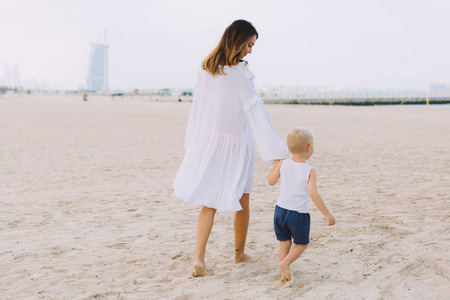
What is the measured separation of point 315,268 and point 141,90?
2853 inches

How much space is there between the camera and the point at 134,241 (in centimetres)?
416

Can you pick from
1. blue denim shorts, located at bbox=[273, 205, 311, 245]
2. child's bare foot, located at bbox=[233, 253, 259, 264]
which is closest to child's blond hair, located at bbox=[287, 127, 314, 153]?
blue denim shorts, located at bbox=[273, 205, 311, 245]

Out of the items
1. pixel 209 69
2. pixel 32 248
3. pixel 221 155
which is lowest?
pixel 32 248

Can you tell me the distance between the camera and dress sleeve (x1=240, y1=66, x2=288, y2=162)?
9.85 feet

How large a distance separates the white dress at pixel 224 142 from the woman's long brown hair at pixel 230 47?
5 centimetres

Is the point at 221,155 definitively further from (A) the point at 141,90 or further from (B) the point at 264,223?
(A) the point at 141,90

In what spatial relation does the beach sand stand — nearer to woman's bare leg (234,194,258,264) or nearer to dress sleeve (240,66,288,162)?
woman's bare leg (234,194,258,264)

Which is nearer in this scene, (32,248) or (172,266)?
(172,266)

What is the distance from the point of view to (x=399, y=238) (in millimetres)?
4121

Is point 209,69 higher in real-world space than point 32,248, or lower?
higher

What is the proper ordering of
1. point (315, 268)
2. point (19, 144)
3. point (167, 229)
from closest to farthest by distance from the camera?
point (315, 268) < point (167, 229) < point (19, 144)

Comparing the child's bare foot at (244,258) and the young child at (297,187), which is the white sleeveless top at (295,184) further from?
the child's bare foot at (244,258)

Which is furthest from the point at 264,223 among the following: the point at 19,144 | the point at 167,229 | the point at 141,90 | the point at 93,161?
the point at 141,90

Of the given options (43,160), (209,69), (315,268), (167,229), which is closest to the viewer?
(209,69)
